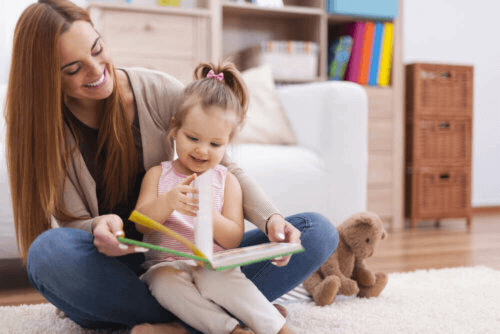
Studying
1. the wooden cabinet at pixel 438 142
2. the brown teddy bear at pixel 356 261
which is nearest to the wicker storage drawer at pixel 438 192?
the wooden cabinet at pixel 438 142

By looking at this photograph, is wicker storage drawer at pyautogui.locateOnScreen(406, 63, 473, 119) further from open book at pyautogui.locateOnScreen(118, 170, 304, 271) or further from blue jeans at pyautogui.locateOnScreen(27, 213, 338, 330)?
open book at pyautogui.locateOnScreen(118, 170, 304, 271)

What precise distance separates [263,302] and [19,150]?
508 mm

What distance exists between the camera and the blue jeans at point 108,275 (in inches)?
35.1

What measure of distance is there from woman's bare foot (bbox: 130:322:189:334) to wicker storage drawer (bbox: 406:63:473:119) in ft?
6.61

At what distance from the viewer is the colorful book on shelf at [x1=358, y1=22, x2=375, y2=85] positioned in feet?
8.73

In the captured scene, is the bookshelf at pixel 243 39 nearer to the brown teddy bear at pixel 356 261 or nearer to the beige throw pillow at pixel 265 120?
the beige throw pillow at pixel 265 120

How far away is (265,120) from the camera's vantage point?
2.09 metres

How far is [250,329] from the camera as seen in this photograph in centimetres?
93

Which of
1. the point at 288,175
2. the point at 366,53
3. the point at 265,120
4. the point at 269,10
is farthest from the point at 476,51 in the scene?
the point at 288,175

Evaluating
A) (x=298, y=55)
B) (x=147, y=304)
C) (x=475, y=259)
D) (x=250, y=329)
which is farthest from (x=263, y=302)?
(x=298, y=55)

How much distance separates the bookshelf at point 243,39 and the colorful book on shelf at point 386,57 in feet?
0.09

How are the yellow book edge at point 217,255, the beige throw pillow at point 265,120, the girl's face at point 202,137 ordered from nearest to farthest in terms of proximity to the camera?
the yellow book edge at point 217,255
the girl's face at point 202,137
the beige throw pillow at point 265,120

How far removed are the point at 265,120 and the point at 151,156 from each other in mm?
1016

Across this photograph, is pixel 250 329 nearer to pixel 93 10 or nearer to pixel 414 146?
pixel 93 10
